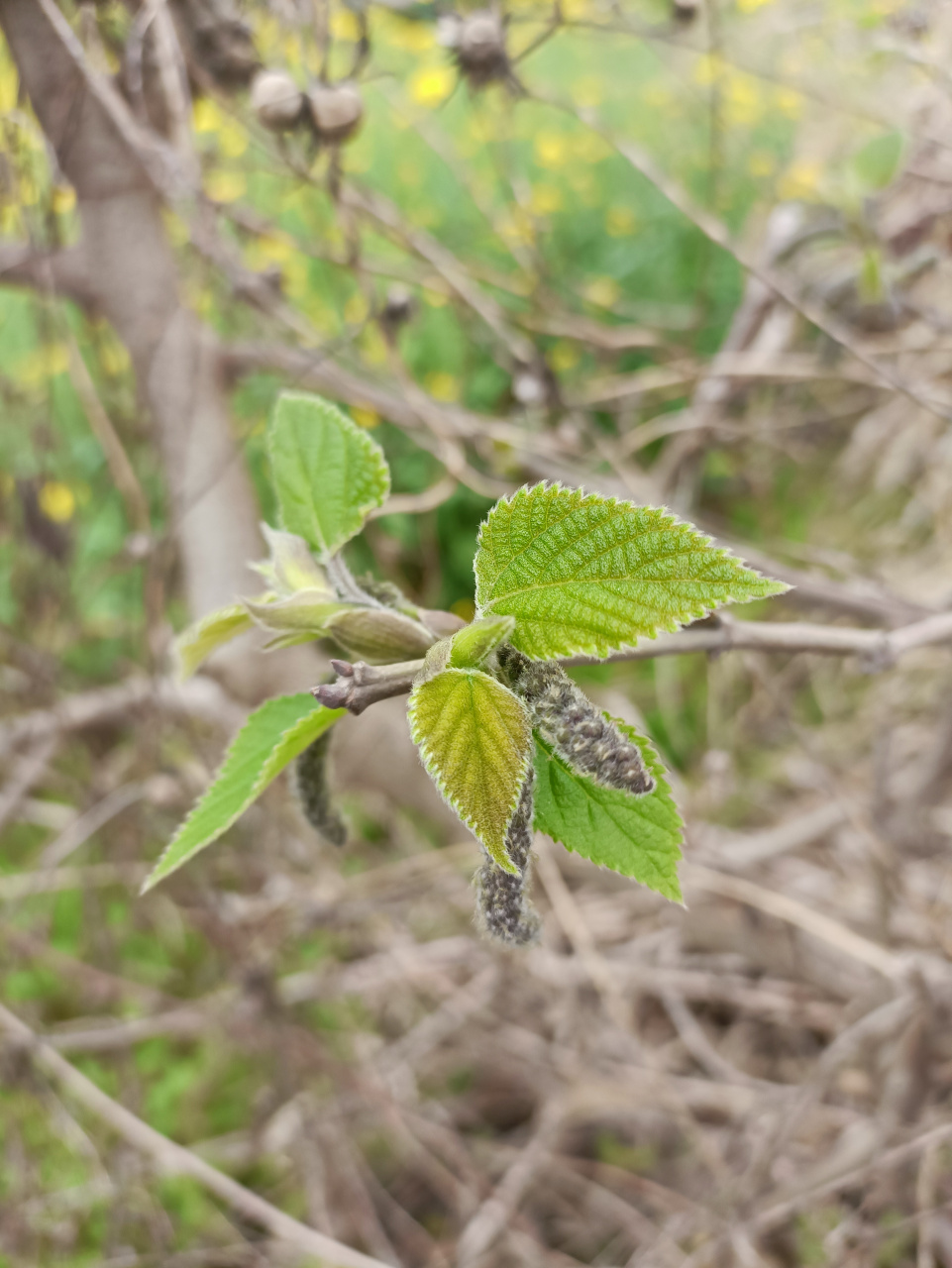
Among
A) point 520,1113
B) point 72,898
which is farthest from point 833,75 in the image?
point 72,898

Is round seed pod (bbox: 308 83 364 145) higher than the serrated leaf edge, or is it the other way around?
round seed pod (bbox: 308 83 364 145)

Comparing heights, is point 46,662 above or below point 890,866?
above

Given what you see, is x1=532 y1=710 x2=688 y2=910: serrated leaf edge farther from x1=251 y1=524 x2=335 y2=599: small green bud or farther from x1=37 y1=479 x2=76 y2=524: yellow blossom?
x1=37 y1=479 x2=76 y2=524: yellow blossom

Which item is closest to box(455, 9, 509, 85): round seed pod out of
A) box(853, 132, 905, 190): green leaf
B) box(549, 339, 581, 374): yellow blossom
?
box(853, 132, 905, 190): green leaf

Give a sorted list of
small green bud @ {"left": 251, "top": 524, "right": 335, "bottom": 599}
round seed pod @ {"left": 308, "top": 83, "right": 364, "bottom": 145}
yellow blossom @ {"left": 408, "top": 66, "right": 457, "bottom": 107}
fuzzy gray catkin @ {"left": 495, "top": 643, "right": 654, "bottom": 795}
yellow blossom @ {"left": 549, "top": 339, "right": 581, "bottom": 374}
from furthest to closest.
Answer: yellow blossom @ {"left": 549, "top": 339, "right": 581, "bottom": 374}
yellow blossom @ {"left": 408, "top": 66, "right": 457, "bottom": 107}
round seed pod @ {"left": 308, "top": 83, "right": 364, "bottom": 145}
small green bud @ {"left": 251, "top": 524, "right": 335, "bottom": 599}
fuzzy gray catkin @ {"left": 495, "top": 643, "right": 654, "bottom": 795}

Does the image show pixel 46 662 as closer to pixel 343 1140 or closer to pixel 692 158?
pixel 343 1140

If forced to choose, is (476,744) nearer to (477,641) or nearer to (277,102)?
(477,641)

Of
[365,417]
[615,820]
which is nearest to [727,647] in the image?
[615,820]
